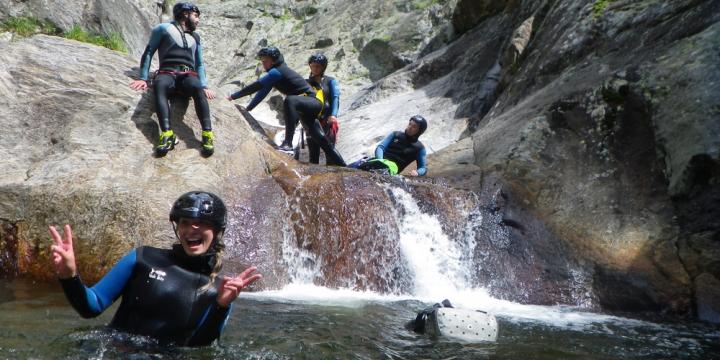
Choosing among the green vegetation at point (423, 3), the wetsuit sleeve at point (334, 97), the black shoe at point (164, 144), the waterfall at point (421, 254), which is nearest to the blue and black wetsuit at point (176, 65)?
the black shoe at point (164, 144)

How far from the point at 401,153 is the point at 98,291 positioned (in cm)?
748

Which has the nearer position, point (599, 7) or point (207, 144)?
point (207, 144)

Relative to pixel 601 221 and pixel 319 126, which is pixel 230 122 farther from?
pixel 601 221

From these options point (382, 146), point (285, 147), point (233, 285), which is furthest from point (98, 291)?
point (382, 146)

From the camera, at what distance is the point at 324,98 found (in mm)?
10211

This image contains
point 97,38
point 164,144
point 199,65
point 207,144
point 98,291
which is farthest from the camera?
point 97,38

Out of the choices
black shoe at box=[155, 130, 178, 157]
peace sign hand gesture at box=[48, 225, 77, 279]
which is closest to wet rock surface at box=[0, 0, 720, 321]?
black shoe at box=[155, 130, 178, 157]

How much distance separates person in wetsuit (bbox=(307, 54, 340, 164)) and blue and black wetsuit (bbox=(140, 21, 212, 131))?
7.97ft

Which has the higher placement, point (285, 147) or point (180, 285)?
point (285, 147)

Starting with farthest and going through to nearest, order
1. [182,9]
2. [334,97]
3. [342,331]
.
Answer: [334,97] → [182,9] → [342,331]

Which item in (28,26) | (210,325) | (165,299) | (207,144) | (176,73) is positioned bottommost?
(210,325)

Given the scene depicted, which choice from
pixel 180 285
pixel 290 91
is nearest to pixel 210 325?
pixel 180 285

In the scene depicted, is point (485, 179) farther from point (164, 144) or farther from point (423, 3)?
point (423, 3)

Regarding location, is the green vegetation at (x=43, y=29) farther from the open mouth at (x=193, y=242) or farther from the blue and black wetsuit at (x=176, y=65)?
the open mouth at (x=193, y=242)
